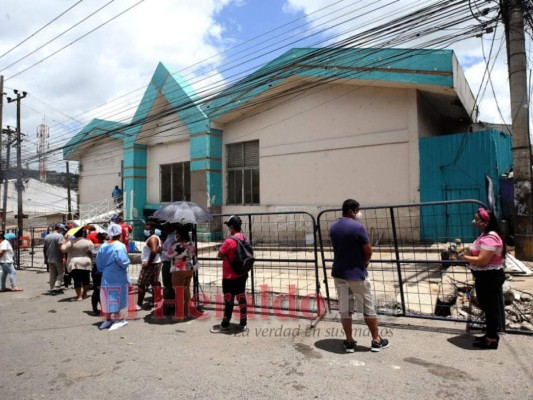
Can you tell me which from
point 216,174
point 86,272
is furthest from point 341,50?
point 86,272

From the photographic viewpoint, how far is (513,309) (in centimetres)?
515

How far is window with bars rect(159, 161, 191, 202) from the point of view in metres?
18.9

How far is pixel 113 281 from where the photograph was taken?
560 centimetres

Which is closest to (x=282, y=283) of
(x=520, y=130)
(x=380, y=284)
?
(x=380, y=284)

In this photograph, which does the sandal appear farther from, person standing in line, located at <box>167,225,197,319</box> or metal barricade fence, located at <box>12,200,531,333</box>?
person standing in line, located at <box>167,225,197,319</box>

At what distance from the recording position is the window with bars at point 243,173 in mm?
16547

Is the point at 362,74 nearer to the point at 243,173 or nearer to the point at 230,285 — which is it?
the point at 243,173

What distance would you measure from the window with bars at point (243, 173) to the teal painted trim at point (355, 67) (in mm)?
2223

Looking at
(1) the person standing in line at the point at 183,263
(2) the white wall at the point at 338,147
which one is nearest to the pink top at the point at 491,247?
(1) the person standing in line at the point at 183,263

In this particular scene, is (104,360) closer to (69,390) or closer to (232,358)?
(69,390)

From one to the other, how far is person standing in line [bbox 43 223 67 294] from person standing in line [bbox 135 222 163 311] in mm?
2751

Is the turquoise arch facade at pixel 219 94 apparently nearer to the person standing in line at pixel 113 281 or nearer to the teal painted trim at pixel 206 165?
the teal painted trim at pixel 206 165

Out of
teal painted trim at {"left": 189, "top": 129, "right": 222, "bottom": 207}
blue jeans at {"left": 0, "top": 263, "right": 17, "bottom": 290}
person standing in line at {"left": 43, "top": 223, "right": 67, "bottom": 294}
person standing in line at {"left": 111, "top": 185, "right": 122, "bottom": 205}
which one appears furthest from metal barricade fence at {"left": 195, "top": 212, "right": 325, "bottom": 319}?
person standing in line at {"left": 111, "top": 185, "right": 122, "bottom": 205}

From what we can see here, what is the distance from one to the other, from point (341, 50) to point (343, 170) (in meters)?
4.20
